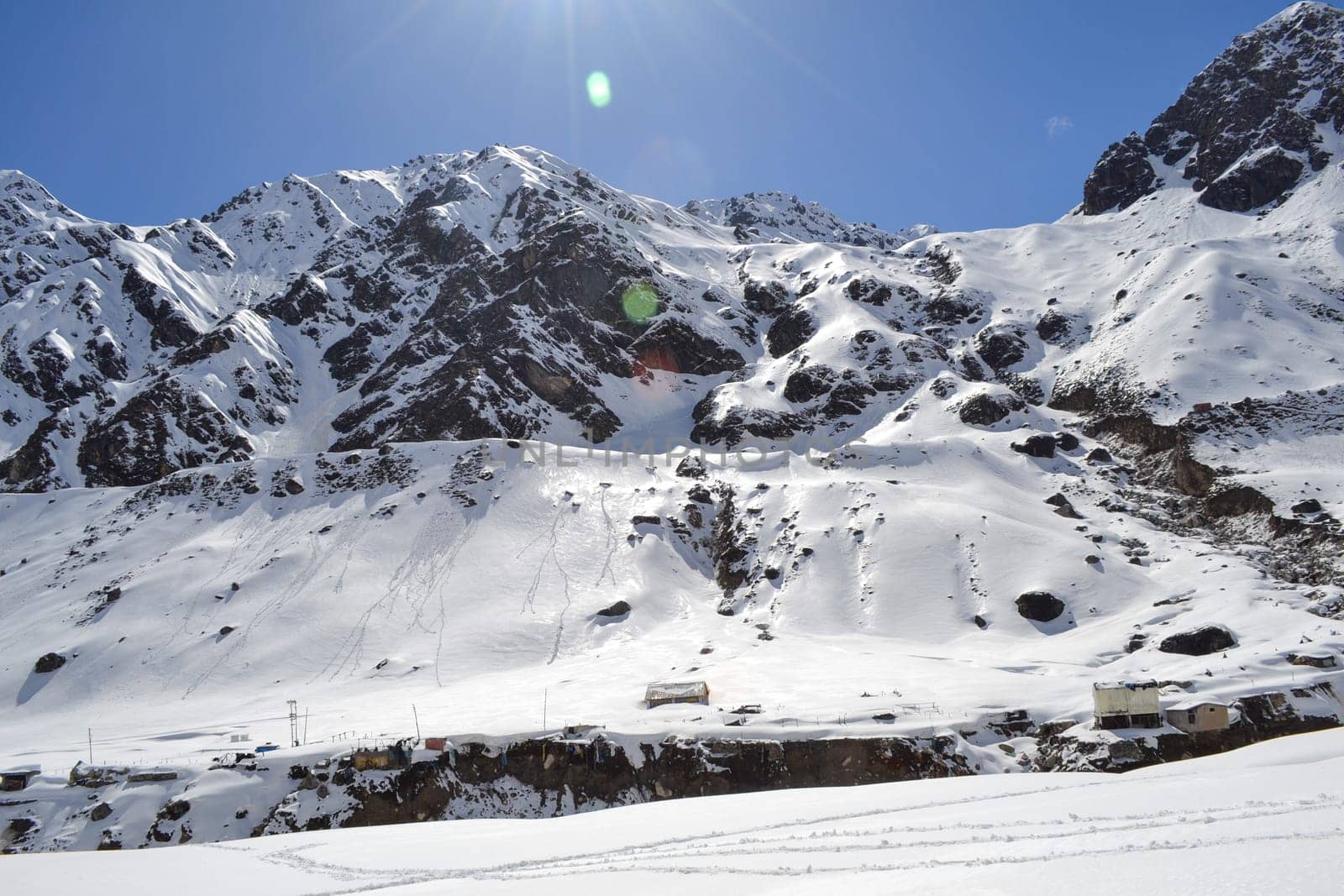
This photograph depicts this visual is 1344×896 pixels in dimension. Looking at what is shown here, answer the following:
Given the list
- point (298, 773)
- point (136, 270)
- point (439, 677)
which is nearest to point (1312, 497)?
point (439, 677)

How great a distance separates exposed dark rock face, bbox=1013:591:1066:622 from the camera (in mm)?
62875

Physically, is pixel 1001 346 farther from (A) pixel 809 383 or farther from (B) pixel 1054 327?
(A) pixel 809 383

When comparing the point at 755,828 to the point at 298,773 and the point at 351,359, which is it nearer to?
the point at 298,773

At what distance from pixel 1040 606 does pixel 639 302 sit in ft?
363

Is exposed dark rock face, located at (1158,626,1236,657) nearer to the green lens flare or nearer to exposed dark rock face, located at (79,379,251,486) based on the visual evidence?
the green lens flare

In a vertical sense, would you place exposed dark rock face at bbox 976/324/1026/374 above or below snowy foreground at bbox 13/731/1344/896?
above

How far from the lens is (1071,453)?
3688 inches

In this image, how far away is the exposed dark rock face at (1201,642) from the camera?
50906mm

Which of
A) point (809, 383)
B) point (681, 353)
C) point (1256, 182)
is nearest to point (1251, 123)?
point (1256, 182)

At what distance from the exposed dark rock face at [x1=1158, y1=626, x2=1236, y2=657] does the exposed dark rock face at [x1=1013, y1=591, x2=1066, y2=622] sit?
34.2 feet

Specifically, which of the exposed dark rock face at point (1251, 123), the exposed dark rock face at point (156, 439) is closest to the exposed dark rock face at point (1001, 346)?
the exposed dark rock face at point (1251, 123)

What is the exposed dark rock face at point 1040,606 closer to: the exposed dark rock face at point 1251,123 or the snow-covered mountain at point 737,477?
A: the snow-covered mountain at point 737,477

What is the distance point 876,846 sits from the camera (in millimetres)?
18109

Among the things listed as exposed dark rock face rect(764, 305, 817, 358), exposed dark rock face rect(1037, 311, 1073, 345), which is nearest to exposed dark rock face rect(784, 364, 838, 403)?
exposed dark rock face rect(764, 305, 817, 358)
